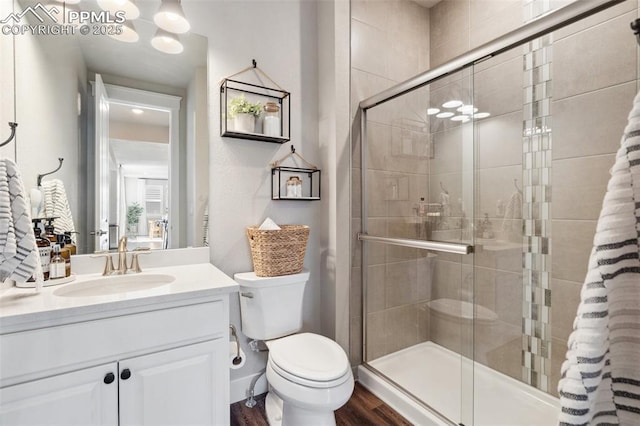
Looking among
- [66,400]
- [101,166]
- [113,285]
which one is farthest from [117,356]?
[101,166]

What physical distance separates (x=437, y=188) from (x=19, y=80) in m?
2.03

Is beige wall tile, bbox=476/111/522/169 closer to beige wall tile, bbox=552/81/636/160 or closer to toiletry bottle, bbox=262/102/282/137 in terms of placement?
beige wall tile, bbox=552/81/636/160

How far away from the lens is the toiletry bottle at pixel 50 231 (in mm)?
1276

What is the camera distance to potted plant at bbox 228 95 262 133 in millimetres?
1679

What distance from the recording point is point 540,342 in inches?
62.2

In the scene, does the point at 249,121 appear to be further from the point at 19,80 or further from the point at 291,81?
the point at 19,80

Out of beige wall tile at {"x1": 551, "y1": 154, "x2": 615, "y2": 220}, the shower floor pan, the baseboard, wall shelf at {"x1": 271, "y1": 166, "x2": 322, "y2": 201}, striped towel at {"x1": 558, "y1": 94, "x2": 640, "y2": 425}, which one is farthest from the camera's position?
wall shelf at {"x1": 271, "y1": 166, "x2": 322, "y2": 201}

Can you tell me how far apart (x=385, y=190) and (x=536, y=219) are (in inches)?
32.5

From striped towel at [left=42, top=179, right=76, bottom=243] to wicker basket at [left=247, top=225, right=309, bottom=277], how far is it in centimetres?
82

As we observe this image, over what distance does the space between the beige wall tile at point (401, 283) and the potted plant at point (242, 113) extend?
1226mm

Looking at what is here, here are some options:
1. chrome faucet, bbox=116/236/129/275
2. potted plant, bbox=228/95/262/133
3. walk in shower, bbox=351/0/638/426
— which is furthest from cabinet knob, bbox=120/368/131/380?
walk in shower, bbox=351/0/638/426

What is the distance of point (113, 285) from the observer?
1.36 metres

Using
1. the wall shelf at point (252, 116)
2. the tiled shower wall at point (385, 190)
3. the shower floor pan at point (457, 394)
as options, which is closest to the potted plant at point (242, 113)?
the wall shelf at point (252, 116)

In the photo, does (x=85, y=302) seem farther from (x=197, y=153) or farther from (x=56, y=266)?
(x=197, y=153)
